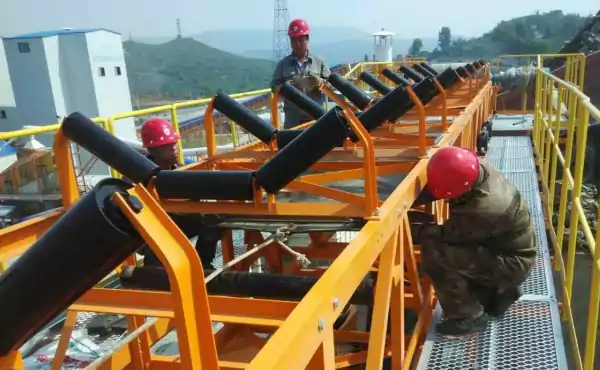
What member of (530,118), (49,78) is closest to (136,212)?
(530,118)

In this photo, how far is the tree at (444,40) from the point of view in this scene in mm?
58625

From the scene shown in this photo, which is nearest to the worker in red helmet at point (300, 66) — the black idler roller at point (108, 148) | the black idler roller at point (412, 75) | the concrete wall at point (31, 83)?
the black idler roller at point (412, 75)

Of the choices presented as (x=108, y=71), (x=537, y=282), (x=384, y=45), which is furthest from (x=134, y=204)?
(x=108, y=71)

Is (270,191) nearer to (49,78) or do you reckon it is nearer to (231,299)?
(231,299)

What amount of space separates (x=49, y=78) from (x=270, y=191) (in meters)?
27.7

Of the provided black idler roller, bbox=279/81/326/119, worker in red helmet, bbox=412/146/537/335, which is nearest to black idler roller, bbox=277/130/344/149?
black idler roller, bbox=279/81/326/119

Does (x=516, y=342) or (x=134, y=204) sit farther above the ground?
(x=134, y=204)

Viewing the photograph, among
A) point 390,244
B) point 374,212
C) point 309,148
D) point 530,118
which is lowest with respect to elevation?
point 530,118

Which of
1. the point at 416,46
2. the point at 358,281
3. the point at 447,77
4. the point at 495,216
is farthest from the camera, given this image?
the point at 416,46

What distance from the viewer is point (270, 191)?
245 cm

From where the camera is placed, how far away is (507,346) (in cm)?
295

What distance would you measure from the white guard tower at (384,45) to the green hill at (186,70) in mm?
53344

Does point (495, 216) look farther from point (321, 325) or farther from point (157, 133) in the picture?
point (157, 133)

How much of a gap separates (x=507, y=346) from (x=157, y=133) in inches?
104
